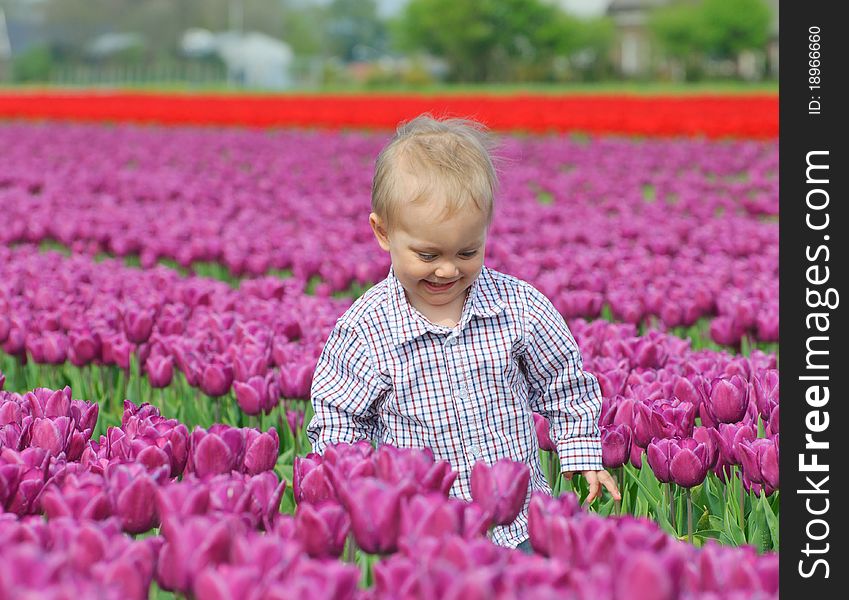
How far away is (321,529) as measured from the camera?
2045 millimetres

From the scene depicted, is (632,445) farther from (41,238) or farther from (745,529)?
(41,238)

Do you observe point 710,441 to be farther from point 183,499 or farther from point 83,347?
point 83,347

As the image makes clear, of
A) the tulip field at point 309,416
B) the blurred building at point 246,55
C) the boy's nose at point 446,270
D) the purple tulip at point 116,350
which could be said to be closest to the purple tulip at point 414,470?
the tulip field at point 309,416

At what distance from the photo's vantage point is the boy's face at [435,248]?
9.12ft

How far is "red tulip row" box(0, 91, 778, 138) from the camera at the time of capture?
2133cm

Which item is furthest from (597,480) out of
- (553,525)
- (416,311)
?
(553,525)

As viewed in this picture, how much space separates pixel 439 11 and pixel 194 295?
282 feet

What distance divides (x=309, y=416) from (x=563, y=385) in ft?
3.87

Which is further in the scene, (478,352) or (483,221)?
(478,352)

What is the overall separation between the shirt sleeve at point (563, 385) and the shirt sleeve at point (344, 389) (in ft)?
1.42

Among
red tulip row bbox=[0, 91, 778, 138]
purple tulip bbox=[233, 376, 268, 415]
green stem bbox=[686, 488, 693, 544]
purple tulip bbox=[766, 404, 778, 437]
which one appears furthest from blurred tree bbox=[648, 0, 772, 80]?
green stem bbox=[686, 488, 693, 544]

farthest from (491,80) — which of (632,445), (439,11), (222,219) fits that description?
(632,445)

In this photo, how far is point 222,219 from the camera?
9617 mm

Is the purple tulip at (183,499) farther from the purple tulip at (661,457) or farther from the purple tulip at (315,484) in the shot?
the purple tulip at (661,457)
